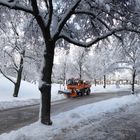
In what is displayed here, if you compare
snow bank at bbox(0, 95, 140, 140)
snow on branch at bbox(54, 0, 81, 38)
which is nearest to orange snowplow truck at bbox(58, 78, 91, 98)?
snow bank at bbox(0, 95, 140, 140)

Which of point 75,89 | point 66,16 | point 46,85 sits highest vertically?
point 66,16

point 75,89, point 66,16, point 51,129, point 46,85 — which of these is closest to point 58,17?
point 66,16

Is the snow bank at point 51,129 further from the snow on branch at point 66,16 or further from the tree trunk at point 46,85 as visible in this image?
the snow on branch at point 66,16

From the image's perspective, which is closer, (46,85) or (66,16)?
(66,16)

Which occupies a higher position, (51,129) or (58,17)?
(58,17)

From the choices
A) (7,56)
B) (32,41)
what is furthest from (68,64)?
(32,41)

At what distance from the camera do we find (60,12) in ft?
50.9

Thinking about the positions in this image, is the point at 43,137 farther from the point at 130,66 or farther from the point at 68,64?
the point at 68,64

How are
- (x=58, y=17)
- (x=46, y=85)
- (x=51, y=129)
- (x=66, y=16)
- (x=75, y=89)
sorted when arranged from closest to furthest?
(x=51, y=129) → (x=66, y=16) → (x=46, y=85) → (x=58, y=17) → (x=75, y=89)

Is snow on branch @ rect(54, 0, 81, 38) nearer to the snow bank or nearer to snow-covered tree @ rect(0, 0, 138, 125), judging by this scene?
snow-covered tree @ rect(0, 0, 138, 125)

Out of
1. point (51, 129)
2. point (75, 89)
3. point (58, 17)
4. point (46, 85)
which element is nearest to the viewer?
point (51, 129)

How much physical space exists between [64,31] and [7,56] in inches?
787

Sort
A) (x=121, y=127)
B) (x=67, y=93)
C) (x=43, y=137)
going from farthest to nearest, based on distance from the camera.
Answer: (x=67, y=93) → (x=121, y=127) → (x=43, y=137)

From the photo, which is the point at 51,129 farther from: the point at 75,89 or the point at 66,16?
the point at 75,89
